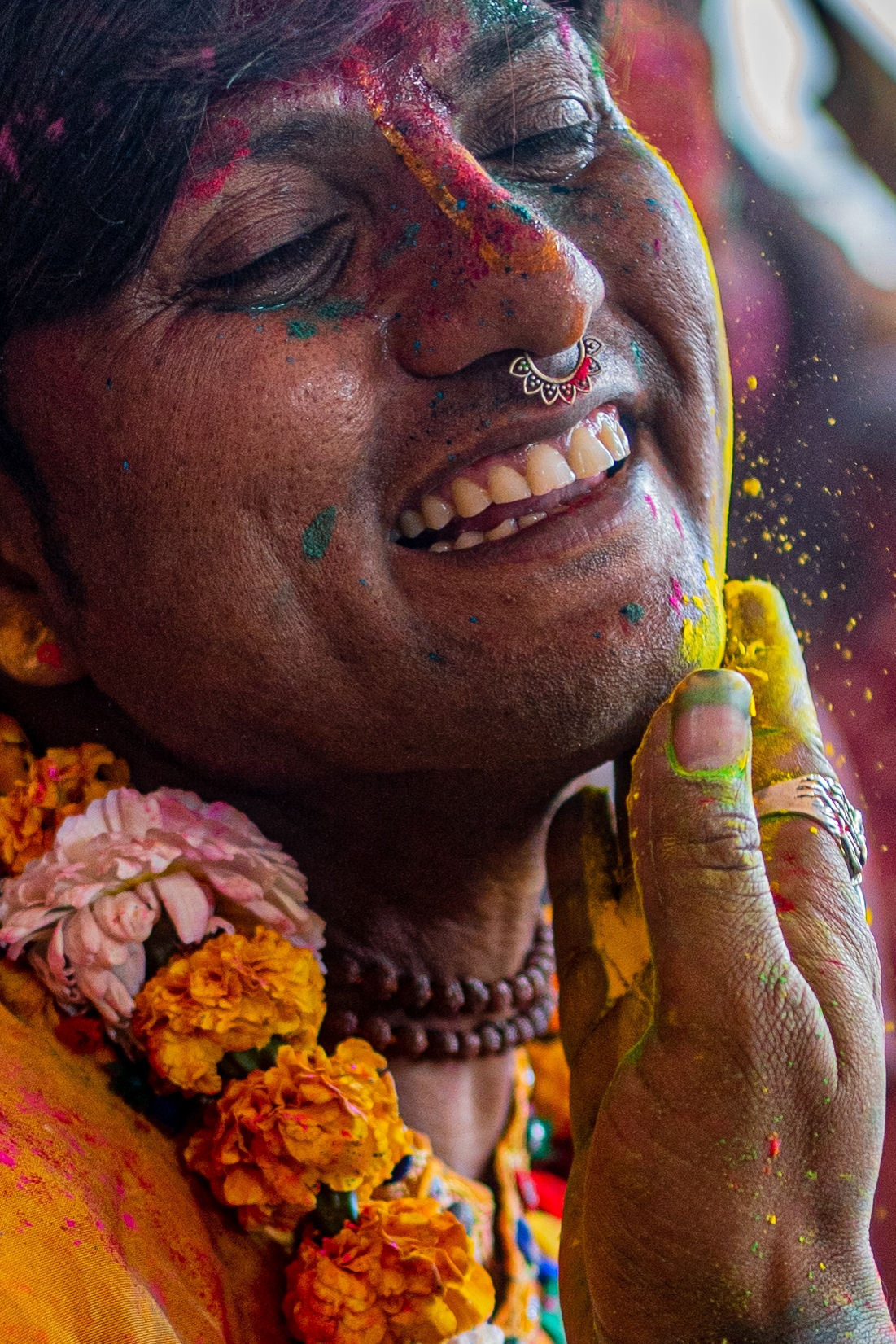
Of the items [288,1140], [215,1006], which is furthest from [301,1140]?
[215,1006]

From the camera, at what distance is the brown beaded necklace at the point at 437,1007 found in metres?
1.27

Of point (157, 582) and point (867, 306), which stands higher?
point (157, 582)

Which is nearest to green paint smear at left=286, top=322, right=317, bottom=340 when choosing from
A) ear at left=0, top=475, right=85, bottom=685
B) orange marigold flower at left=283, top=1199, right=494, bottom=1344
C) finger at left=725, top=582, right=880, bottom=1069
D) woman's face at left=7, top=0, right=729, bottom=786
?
woman's face at left=7, top=0, right=729, bottom=786

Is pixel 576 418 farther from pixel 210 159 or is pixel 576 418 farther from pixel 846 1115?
pixel 846 1115

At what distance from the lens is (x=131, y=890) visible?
1186 millimetres

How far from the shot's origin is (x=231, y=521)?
105 cm

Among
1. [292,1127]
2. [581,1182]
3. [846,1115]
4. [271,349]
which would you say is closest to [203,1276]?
[292,1127]

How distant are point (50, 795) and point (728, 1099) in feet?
2.13

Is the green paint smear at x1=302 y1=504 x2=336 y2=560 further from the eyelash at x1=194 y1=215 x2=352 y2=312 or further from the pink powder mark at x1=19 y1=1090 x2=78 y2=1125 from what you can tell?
the pink powder mark at x1=19 y1=1090 x2=78 y2=1125

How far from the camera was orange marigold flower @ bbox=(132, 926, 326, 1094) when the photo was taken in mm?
1149

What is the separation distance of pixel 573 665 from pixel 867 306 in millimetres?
404

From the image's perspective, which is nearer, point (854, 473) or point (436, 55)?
point (436, 55)

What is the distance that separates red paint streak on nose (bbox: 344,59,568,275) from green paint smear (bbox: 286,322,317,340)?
12 centimetres

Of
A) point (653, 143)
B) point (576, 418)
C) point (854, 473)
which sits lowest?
point (854, 473)
